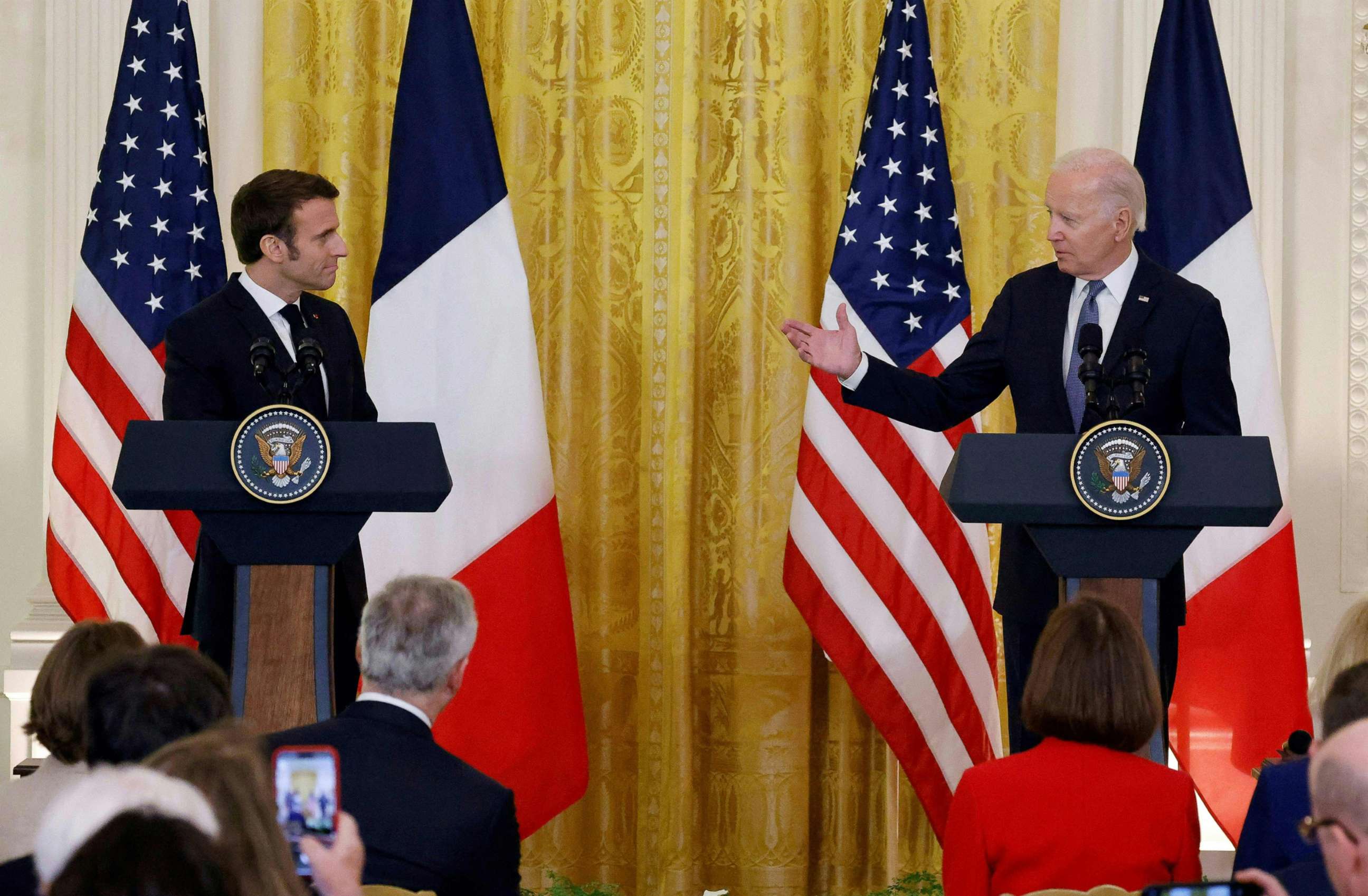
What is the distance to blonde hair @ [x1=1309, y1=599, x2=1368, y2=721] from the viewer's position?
2.84m

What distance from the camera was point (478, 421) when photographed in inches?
187

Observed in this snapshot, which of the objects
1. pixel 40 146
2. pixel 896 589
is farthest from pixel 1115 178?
pixel 40 146

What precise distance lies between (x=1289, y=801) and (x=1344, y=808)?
0.77 m

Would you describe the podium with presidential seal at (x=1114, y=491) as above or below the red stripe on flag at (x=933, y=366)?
below

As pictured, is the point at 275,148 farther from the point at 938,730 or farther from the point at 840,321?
the point at 938,730

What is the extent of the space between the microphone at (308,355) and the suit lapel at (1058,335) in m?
1.62

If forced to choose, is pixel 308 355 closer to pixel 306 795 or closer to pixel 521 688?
pixel 521 688

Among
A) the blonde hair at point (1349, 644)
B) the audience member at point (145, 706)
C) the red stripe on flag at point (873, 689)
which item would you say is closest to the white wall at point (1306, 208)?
the red stripe on flag at point (873, 689)

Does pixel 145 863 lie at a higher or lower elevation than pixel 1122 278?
lower

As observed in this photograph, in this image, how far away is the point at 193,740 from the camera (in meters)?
1.67

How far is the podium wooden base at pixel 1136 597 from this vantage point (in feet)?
11.2

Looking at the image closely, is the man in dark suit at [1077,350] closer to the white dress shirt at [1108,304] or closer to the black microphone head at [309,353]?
the white dress shirt at [1108,304]

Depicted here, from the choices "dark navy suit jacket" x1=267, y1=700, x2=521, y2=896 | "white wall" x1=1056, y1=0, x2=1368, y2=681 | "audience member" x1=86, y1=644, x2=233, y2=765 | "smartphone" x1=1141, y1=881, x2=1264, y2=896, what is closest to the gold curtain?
"white wall" x1=1056, y1=0, x2=1368, y2=681

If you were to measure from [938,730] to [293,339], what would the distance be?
223 centimetres
